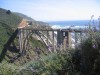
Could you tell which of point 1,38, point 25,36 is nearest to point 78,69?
point 25,36

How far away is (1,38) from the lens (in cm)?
3509

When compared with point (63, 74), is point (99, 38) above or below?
above

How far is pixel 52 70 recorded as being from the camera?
4.88 meters

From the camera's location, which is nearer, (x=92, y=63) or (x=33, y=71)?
(x=92, y=63)

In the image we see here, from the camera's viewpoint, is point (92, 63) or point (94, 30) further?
point (94, 30)

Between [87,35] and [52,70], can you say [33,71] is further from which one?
[87,35]

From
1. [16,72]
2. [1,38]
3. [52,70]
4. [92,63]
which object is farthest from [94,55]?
[1,38]

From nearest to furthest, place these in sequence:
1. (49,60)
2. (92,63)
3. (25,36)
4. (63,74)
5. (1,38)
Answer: (92,63) → (63,74) → (49,60) → (25,36) → (1,38)

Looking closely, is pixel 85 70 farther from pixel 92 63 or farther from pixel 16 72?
pixel 16 72

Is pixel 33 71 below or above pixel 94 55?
below

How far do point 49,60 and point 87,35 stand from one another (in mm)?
940

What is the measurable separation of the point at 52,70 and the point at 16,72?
0.67 meters

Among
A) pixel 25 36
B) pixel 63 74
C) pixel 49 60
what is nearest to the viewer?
pixel 63 74

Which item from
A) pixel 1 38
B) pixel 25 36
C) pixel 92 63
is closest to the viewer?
pixel 92 63
